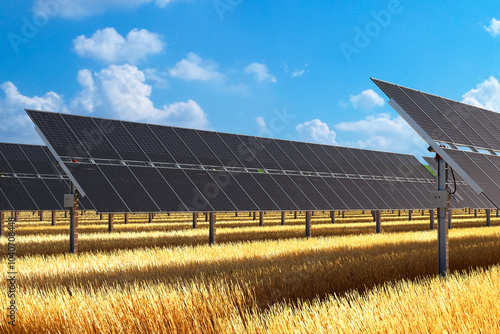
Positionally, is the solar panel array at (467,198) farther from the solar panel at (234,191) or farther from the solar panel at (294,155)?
the solar panel at (234,191)

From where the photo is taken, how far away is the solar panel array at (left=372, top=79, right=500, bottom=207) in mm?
14016

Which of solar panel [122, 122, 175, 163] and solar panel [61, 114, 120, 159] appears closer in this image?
solar panel [61, 114, 120, 159]

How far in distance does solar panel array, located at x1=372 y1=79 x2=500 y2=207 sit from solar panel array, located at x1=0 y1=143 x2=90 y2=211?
24457 millimetres

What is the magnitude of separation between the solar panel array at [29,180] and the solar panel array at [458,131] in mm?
24457

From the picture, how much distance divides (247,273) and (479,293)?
Answer: 223 inches

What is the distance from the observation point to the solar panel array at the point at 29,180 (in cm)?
3306

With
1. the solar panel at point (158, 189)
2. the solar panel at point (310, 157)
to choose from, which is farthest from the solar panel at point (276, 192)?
the solar panel at point (158, 189)

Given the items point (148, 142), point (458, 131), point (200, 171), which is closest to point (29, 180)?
point (148, 142)

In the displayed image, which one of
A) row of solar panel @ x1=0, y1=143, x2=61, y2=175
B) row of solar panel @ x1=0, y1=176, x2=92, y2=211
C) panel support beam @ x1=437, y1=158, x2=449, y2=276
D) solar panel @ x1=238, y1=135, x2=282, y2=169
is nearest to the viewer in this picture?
panel support beam @ x1=437, y1=158, x2=449, y2=276

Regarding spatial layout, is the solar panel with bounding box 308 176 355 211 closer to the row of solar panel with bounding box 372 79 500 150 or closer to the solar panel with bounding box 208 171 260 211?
the solar panel with bounding box 208 171 260 211

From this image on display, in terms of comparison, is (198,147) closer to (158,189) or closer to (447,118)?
(158,189)

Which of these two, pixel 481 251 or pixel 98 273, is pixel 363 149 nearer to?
pixel 481 251

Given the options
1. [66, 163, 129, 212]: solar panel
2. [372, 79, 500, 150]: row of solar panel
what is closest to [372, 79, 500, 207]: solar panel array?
[372, 79, 500, 150]: row of solar panel

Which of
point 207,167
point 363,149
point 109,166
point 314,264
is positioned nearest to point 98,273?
point 314,264
